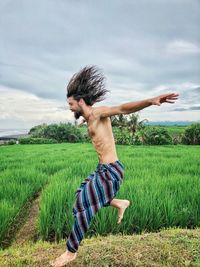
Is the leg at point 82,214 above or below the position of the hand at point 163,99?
below

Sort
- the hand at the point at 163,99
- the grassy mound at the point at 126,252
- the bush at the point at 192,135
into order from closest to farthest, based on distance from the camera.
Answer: the hand at the point at 163,99 → the grassy mound at the point at 126,252 → the bush at the point at 192,135

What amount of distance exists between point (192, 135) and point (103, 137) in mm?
23475

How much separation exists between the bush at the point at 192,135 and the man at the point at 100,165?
75.8 feet

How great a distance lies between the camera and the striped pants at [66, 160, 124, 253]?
2.29 meters

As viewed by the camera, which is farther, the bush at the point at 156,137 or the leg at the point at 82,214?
the bush at the point at 156,137

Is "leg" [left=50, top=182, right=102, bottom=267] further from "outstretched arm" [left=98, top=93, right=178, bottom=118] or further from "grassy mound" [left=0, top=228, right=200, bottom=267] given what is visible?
"outstretched arm" [left=98, top=93, right=178, bottom=118]

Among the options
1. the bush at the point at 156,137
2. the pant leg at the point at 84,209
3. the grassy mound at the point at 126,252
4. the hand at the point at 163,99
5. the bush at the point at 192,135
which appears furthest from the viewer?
the bush at the point at 192,135

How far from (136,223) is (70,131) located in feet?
91.1

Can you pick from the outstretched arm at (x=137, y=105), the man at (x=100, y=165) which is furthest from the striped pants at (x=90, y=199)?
the outstretched arm at (x=137, y=105)

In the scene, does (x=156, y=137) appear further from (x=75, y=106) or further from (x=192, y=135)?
(x=75, y=106)

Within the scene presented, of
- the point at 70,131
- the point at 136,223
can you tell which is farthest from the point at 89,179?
the point at 70,131

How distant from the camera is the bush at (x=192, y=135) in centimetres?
2461

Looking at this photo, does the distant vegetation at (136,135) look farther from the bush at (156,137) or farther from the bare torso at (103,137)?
the bare torso at (103,137)

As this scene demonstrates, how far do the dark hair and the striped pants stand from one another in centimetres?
53
